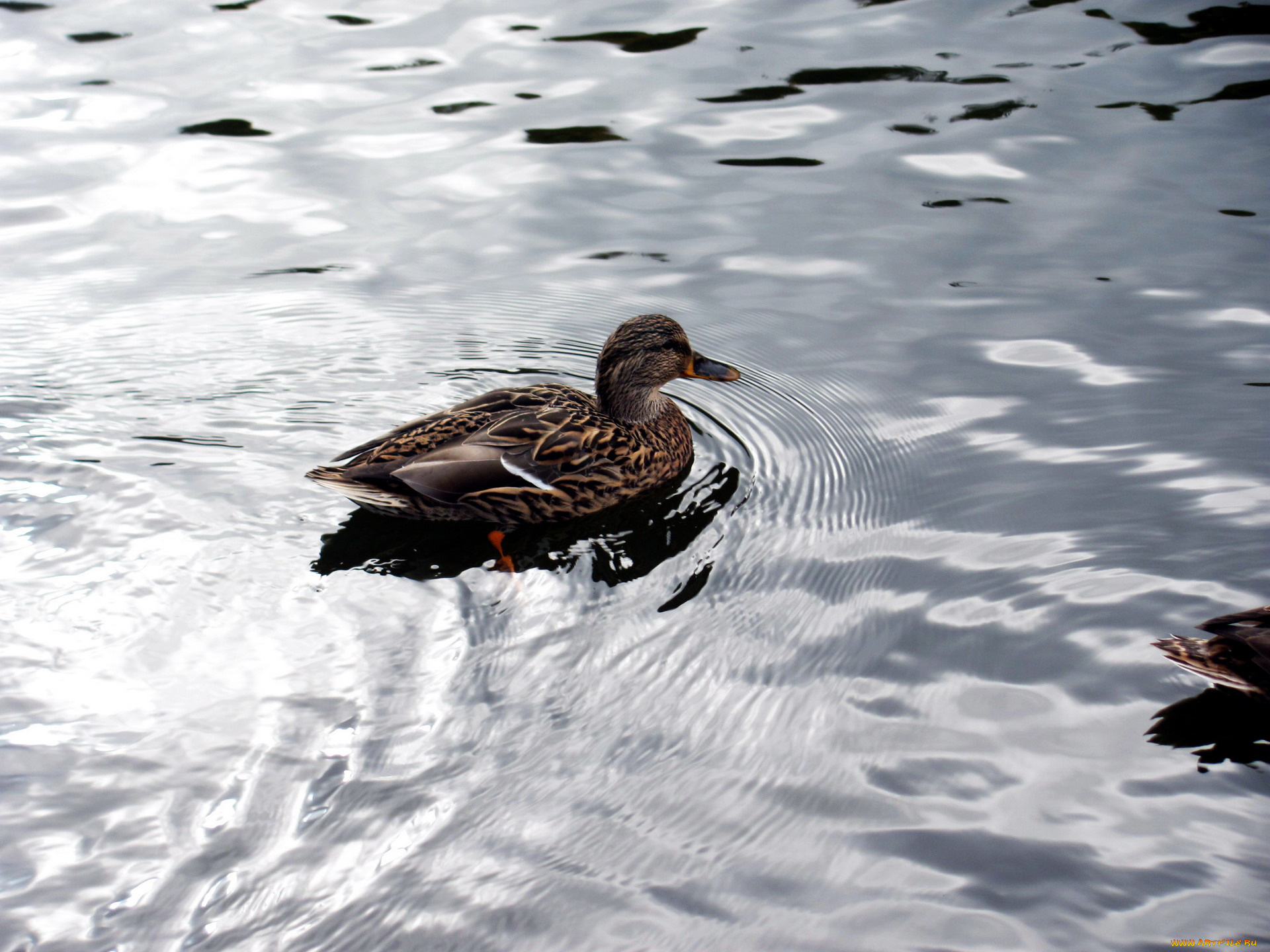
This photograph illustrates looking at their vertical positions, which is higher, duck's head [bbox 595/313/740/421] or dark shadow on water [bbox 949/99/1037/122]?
dark shadow on water [bbox 949/99/1037/122]

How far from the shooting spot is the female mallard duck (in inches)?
210

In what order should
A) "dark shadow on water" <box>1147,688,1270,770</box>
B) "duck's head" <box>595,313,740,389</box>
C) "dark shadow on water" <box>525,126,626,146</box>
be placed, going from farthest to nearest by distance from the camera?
"dark shadow on water" <box>525,126,626,146</box> → "duck's head" <box>595,313,740,389</box> → "dark shadow on water" <box>1147,688,1270,770</box>

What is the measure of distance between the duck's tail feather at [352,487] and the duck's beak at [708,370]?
6.01 feet

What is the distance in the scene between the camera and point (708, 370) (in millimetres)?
6293

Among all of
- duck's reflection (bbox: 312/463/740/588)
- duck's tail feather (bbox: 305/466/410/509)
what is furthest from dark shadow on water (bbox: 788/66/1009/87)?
duck's tail feather (bbox: 305/466/410/509)

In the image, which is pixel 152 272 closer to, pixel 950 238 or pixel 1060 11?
pixel 950 238

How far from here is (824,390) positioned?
20.8 feet

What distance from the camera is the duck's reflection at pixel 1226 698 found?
3.79 m

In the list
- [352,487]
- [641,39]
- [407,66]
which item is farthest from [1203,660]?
[407,66]

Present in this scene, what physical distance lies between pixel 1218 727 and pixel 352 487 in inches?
143

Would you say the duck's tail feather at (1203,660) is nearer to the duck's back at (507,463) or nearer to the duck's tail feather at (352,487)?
the duck's back at (507,463)

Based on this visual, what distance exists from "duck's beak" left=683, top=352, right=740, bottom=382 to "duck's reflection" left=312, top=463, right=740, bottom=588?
0.70 m

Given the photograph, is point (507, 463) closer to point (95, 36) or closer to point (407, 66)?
point (407, 66)

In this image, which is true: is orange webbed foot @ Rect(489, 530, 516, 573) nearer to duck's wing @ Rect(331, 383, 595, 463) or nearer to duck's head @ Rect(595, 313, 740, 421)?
duck's wing @ Rect(331, 383, 595, 463)
